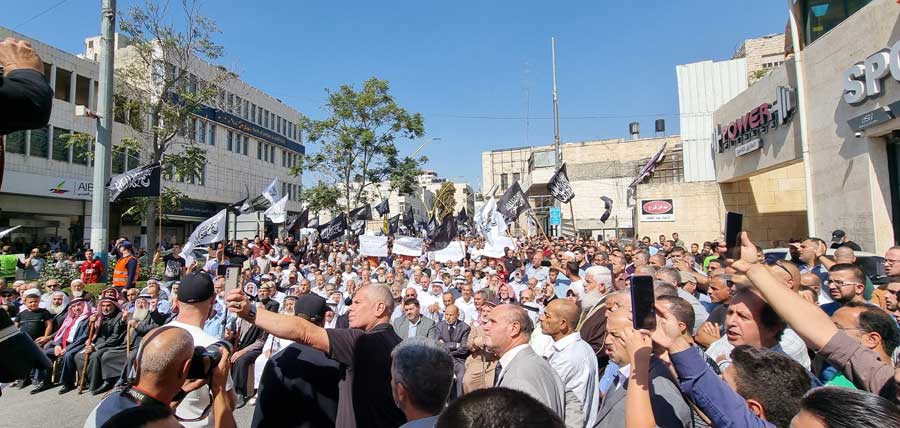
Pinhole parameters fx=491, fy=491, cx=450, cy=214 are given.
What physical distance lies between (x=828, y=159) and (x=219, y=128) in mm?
38817

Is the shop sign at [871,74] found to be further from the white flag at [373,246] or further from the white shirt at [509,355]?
the white flag at [373,246]

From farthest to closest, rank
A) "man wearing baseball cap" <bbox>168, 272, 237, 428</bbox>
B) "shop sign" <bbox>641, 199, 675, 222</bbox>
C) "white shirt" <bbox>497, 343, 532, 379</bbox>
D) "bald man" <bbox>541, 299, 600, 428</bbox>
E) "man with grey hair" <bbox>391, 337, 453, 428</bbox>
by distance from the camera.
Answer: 1. "shop sign" <bbox>641, 199, 675, 222</bbox>
2. "bald man" <bbox>541, 299, 600, 428</bbox>
3. "white shirt" <bbox>497, 343, 532, 379</bbox>
4. "man wearing baseball cap" <bbox>168, 272, 237, 428</bbox>
5. "man with grey hair" <bbox>391, 337, 453, 428</bbox>

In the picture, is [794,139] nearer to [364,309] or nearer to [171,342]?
[364,309]

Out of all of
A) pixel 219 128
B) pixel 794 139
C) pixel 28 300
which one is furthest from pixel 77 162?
pixel 794 139

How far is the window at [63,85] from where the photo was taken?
88.3 feet

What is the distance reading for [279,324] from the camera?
2.86m

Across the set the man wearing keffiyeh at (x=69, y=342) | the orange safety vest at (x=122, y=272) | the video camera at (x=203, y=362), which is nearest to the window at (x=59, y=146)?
the orange safety vest at (x=122, y=272)

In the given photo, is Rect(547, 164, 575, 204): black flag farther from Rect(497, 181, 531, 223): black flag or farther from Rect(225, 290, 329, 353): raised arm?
Rect(225, 290, 329, 353): raised arm

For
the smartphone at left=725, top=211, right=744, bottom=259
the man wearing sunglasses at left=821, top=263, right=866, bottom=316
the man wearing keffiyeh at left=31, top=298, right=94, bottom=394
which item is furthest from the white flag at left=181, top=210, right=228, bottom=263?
the man wearing sunglasses at left=821, top=263, right=866, bottom=316

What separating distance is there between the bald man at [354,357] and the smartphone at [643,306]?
1650mm

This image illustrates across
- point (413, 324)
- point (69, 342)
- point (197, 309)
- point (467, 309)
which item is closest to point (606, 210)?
point (467, 309)

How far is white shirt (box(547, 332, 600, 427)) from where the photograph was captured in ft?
11.5

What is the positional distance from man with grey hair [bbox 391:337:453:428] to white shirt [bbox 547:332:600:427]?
1.49 metres

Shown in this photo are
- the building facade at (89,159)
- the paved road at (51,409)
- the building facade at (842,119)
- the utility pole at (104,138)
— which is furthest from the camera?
the building facade at (89,159)
